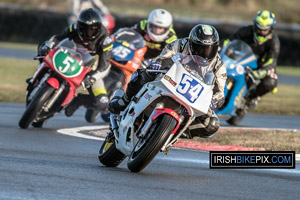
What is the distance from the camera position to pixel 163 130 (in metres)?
6.76

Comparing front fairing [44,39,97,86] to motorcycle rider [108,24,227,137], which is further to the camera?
front fairing [44,39,97,86]

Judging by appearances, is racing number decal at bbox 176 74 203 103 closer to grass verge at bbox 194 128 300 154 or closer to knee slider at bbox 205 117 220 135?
knee slider at bbox 205 117 220 135

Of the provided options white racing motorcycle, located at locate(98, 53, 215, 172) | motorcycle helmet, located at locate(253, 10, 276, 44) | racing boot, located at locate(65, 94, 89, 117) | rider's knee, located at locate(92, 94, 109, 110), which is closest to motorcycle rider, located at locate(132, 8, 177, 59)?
motorcycle helmet, located at locate(253, 10, 276, 44)

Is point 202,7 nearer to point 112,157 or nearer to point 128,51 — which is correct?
point 128,51

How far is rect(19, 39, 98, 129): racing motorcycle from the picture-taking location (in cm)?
1014

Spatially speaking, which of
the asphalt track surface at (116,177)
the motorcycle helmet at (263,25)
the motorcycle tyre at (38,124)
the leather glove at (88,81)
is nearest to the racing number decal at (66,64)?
the leather glove at (88,81)

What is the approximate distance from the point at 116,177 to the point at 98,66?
4.74 m

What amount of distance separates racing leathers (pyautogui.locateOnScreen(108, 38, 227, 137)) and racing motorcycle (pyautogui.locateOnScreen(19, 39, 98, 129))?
2483 millimetres

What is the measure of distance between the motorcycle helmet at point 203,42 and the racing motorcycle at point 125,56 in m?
5.14

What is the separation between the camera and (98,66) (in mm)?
11438

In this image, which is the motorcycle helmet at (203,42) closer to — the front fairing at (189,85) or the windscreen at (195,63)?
the windscreen at (195,63)

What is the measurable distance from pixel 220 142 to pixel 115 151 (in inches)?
119

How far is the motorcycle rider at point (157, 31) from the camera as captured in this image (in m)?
13.6

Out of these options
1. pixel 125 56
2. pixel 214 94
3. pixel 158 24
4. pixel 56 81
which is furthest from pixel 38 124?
pixel 214 94
